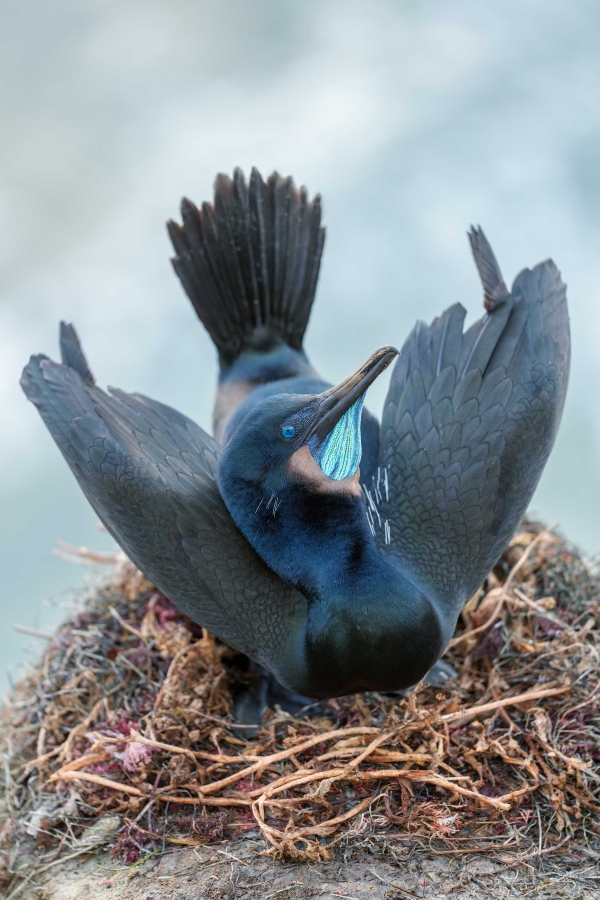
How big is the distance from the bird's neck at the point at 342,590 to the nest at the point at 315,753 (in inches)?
8.1

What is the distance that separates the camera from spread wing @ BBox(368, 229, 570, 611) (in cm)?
245

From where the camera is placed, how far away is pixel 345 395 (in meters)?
2.28

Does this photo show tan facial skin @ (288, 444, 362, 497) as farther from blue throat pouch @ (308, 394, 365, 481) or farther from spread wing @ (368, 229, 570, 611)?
spread wing @ (368, 229, 570, 611)

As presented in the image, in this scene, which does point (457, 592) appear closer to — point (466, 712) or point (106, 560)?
point (466, 712)

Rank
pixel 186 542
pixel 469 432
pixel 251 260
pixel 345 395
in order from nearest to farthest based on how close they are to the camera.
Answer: pixel 345 395 < pixel 186 542 < pixel 469 432 < pixel 251 260

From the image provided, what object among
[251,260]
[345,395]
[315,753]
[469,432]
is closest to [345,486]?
[345,395]

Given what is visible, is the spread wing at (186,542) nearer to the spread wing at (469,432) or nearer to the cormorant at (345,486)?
the cormorant at (345,486)

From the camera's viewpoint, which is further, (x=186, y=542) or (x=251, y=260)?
(x=251, y=260)

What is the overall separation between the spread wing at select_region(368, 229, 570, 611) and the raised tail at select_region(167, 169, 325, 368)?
67 cm

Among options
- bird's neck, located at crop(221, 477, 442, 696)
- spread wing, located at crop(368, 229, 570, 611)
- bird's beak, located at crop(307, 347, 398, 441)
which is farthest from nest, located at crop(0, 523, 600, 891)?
bird's beak, located at crop(307, 347, 398, 441)

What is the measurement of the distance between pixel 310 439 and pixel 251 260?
1.27 metres

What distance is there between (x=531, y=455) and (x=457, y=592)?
463 mm

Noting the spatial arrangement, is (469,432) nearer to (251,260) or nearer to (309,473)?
(309,473)

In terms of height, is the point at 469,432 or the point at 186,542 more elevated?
the point at 469,432
